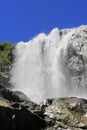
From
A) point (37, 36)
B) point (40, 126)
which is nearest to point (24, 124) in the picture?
point (40, 126)

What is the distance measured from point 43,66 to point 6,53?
7.33 m

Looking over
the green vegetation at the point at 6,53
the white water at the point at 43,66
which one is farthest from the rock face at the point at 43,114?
the green vegetation at the point at 6,53

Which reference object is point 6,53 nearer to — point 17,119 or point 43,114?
point 43,114

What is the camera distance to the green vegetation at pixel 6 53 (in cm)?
5022

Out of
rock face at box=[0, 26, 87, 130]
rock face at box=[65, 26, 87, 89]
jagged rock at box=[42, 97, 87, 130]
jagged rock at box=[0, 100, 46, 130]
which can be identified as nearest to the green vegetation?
rock face at box=[65, 26, 87, 89]

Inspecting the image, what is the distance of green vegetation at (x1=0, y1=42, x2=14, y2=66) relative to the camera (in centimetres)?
5022

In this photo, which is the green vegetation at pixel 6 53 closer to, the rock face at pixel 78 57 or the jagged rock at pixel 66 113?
the rock face at pixel 78 57

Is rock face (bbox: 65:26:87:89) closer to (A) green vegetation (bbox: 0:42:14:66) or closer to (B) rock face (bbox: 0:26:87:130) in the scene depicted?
(A) green vegetation (bbox: 0:42:14:66)

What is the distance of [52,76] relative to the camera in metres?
44.1

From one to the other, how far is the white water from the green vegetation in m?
1.06

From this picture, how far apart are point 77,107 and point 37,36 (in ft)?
96.8

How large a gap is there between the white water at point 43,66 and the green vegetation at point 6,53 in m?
1.06

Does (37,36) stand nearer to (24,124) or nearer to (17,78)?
(17,78)

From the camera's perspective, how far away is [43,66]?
1848 inches
